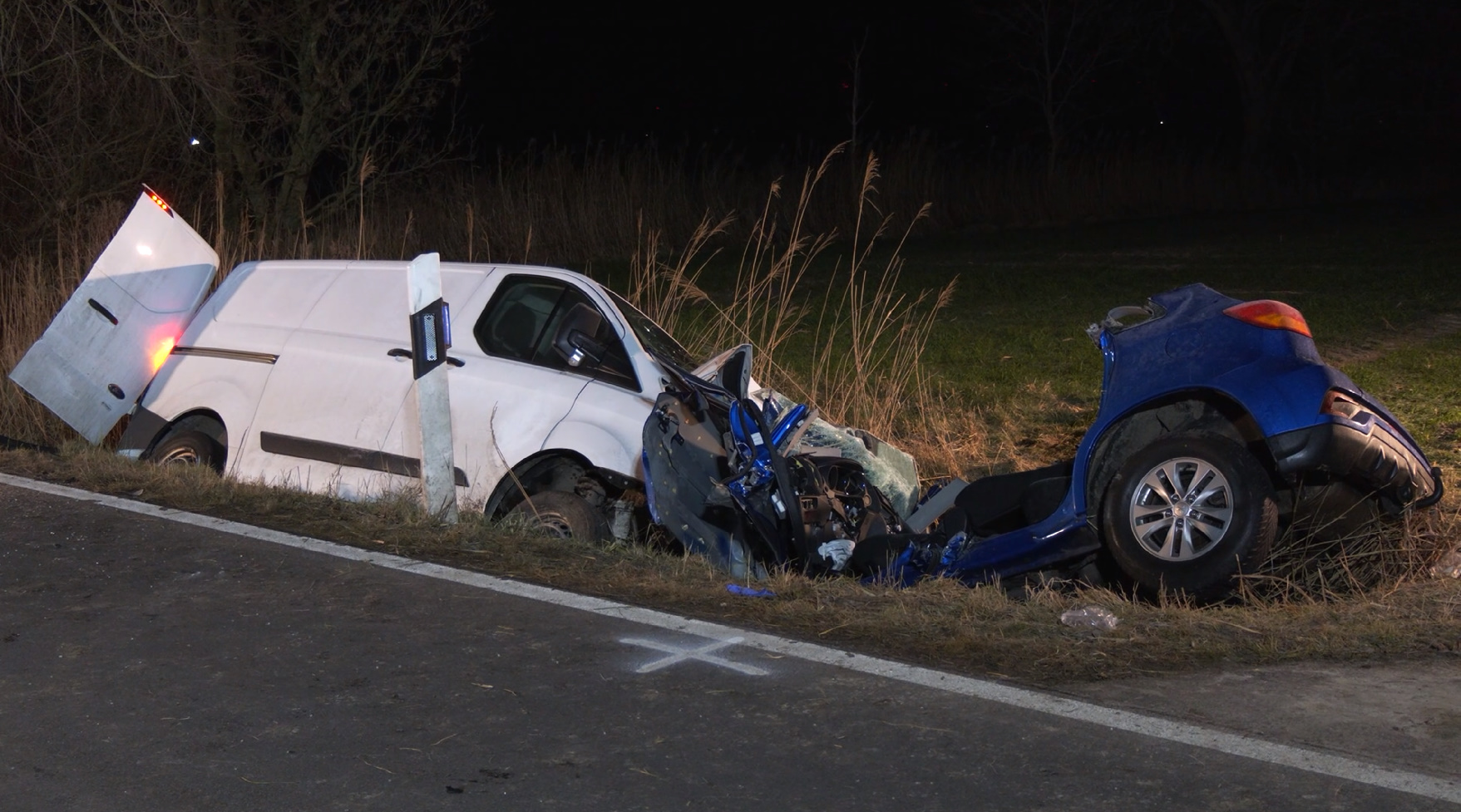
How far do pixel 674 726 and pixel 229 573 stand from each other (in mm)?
2432

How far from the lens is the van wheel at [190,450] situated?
8.11 metres

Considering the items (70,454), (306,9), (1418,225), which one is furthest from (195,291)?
(1418,225)

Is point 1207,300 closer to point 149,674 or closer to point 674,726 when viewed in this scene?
point 674,726

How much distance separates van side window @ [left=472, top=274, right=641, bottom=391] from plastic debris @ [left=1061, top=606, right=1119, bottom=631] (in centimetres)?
290

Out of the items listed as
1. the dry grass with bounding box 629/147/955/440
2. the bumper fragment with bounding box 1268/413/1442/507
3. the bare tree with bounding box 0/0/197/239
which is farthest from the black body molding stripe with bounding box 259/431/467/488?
the bare tree with bounding box 0/0/197/239

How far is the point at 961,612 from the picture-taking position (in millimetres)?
5383

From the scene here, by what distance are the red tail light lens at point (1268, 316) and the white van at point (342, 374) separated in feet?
9.03

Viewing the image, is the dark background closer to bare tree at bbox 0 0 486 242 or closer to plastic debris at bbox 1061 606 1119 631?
bare tree at bbox 0 0 486 242

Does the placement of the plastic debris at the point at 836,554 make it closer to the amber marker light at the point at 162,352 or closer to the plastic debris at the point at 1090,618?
the plastic debris at the point at 1090,618

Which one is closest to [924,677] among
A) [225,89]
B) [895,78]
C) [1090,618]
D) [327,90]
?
[1090,618]

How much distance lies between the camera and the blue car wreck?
5668mm

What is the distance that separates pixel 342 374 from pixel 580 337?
1403 mm

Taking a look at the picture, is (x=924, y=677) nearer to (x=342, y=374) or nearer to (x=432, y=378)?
(x=432, y=378)

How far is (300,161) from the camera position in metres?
16.8
